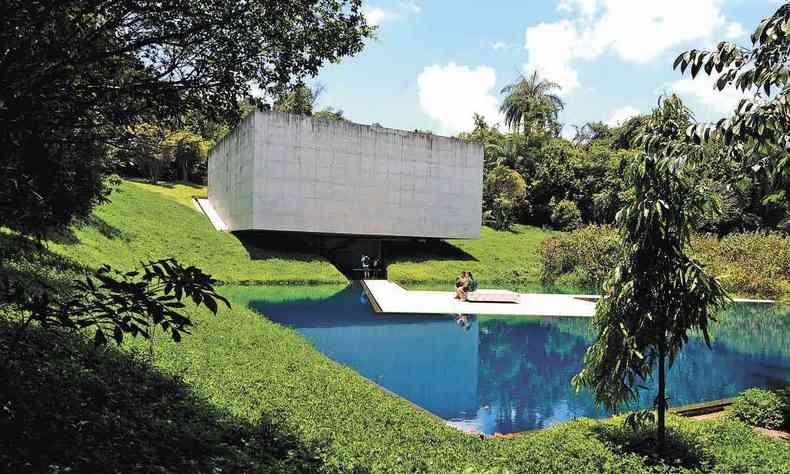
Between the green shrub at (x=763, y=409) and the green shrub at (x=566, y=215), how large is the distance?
33.6m

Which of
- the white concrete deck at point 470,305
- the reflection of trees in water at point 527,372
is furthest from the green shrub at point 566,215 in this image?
the reflection of trees in water at point 527,372

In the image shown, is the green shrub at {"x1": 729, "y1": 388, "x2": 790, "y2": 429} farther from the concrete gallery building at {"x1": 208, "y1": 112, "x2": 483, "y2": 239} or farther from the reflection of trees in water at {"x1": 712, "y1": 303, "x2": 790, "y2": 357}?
the concrete gallery building at {"x1": 208, "y1": 112, "x2": 483, "y2": 239}

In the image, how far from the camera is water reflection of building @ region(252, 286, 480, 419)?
8982 mm

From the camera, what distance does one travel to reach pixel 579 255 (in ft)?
81.7

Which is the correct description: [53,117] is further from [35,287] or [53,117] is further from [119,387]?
[35,287]

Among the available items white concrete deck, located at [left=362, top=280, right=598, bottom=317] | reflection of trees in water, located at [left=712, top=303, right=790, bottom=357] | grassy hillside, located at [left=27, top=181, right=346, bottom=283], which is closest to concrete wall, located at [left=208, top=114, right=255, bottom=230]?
grassy hillside, located at [left=27, top=181, right=346, bottom=283]

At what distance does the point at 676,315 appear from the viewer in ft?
16.8

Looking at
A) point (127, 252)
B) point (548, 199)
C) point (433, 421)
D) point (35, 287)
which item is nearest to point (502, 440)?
point (433, 421)

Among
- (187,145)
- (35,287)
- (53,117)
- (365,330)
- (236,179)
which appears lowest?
(365,330)

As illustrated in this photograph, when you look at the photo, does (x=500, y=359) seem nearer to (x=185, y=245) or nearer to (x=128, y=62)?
(x=128, y=62)

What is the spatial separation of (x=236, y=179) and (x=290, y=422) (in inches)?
904

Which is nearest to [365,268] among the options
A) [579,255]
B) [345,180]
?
[345,180]

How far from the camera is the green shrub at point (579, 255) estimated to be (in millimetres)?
23516

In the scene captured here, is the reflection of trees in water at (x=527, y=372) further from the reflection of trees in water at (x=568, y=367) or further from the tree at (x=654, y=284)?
the tree at (x=654, y=284)
